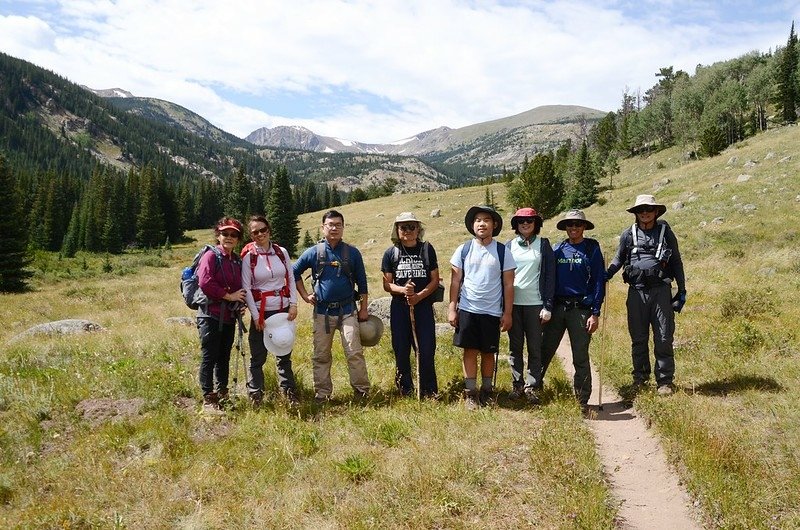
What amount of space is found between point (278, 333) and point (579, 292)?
→ 172 inches

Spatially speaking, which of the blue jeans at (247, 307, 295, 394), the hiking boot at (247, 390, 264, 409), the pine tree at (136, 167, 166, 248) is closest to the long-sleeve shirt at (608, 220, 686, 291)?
the blue jeans at (247, 307, 295, 394)

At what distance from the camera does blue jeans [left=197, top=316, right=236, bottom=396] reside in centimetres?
630

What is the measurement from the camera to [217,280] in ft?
20.5

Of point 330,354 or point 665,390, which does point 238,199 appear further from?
point 665,390

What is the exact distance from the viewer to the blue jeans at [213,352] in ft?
20.7

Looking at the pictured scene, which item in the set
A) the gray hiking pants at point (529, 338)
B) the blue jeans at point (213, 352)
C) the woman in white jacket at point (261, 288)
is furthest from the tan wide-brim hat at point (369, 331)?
the gray hiking pants at point (529, 338)

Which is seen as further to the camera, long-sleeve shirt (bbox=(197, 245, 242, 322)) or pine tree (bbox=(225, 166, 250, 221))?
A: pine tree (bbox=(225, 166, 250, 221))

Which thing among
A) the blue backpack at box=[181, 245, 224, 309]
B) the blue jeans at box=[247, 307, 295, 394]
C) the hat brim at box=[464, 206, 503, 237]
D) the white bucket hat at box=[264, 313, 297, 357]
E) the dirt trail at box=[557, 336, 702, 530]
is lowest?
the dirt trail at box=[557, 336, 702, 530]

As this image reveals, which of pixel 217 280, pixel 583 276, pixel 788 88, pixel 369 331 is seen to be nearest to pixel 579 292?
pixel 583 276

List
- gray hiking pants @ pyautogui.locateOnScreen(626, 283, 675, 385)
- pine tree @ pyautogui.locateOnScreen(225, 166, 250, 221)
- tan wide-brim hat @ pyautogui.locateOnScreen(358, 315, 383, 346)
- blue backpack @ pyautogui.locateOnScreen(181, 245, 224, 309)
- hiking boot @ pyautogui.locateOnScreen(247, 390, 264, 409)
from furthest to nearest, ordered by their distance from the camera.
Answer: pine tree @ pyautogui.locateOnScreen(225, 166, 250, 221)
tan wide-brim hat @ pyautogui.locateOnScreen(358, 315, 383, 346)
gray hiking pants @ pyautogui.locateOnScreen(626, 283, 675, 385)
hiking boot @ pyautogui.locateOnScreen(247, 390, 264, 409)
blue backpack @ pyautogui.locateOnScreen(181, 245, 224, 309)

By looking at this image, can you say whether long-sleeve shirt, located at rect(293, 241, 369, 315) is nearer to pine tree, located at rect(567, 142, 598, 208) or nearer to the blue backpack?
the blue backpack

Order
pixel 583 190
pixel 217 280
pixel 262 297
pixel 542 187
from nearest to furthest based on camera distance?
pixel 217 280, pixel 262 297, pixel 542 187, pixel 583 190

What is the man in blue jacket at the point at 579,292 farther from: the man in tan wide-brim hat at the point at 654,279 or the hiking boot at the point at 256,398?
the hiking boot at the point at 256,398

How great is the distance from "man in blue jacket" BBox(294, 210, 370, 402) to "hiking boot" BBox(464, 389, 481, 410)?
154 centimetres
